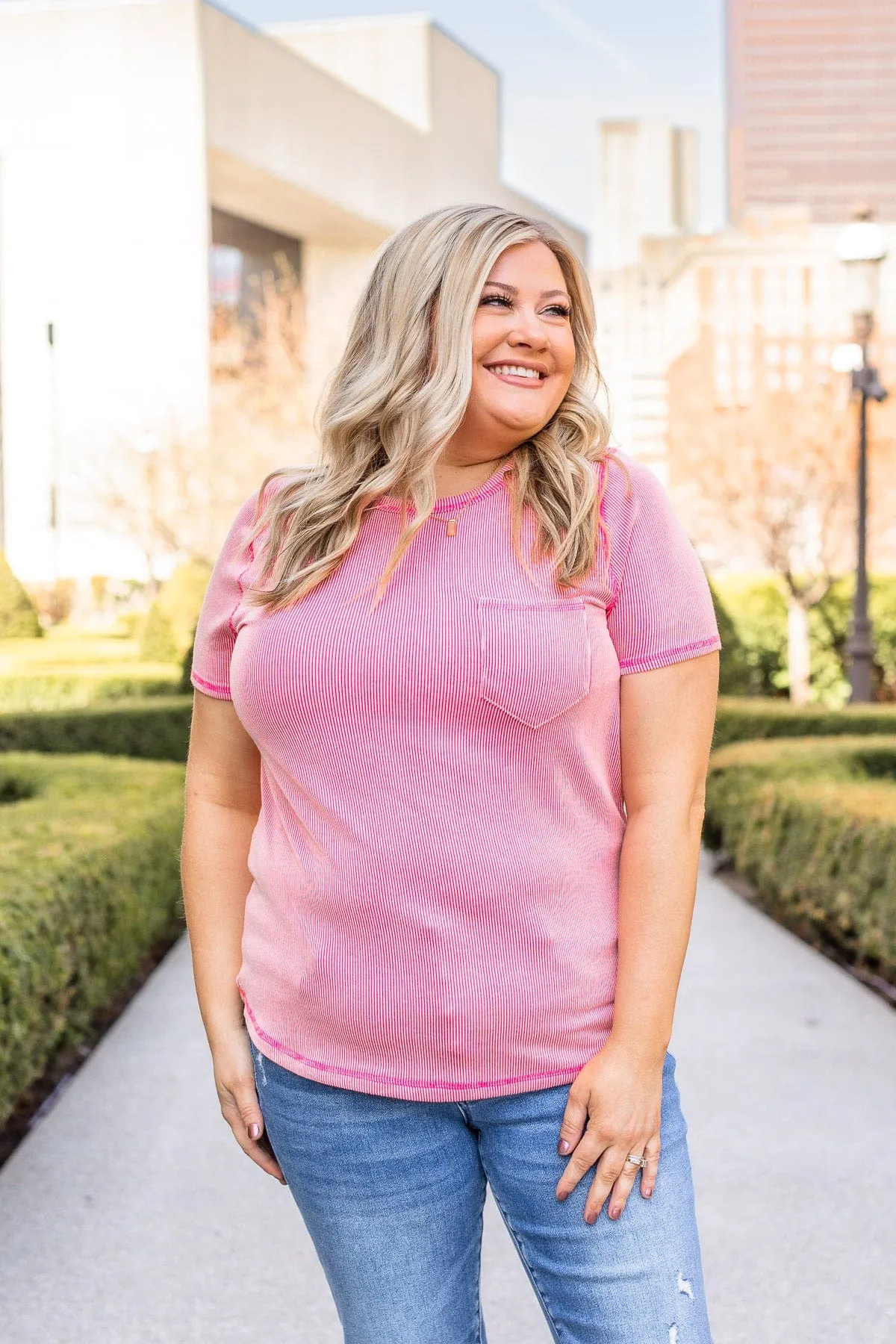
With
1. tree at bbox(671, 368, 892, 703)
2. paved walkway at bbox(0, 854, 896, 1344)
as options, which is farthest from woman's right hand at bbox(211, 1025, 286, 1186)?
tree at bbox(671, 368, 892, 703)

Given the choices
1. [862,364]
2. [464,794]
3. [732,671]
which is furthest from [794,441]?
[464,794]

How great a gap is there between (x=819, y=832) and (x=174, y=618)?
41.2 ft

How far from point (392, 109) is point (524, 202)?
22.7 feet

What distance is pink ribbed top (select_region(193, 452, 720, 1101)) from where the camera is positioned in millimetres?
1482

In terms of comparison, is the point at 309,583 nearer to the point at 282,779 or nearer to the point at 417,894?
the point at 282,779

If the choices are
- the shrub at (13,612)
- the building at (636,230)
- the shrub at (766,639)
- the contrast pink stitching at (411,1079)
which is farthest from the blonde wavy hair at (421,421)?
the building at (636,230)

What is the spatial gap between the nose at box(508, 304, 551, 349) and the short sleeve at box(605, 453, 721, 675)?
0.59 feet

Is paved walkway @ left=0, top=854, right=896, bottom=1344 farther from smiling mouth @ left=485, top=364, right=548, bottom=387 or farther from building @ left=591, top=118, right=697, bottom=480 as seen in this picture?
building @ left=591, top=118, right=697, bottom=480

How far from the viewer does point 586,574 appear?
1518 mm

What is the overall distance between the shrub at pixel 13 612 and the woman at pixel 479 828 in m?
20.4

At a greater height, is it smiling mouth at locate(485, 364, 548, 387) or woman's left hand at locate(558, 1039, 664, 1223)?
smiling mouth at locate(485, 364, 548, 387)

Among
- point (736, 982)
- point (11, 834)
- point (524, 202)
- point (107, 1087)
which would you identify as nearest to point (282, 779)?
point (107, 1087)

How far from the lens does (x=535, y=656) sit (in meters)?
1.48

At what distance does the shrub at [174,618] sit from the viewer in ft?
54.0
